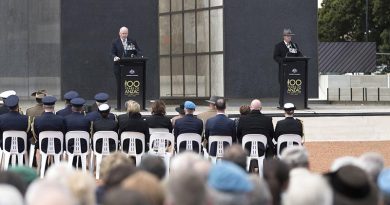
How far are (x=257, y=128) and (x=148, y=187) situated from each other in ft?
25.8

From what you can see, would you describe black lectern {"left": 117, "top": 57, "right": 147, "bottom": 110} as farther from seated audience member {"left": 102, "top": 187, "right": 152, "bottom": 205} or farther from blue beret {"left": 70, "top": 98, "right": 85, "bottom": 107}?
seated audience member {"left": 102, "top": 187, "right": 152, "bottom": 205}

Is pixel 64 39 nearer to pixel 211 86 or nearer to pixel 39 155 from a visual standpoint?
pixel 211 86

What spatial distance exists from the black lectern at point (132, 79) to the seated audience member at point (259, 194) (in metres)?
12.6

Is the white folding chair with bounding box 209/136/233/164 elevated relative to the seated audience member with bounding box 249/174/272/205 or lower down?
lower down

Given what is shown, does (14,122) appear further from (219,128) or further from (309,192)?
(309,192)

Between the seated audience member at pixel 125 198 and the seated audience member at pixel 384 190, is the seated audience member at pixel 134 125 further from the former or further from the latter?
the seated audience member at pixel 125 198

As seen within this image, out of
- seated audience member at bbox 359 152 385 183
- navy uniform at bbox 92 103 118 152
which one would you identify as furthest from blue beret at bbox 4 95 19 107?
seated audience member at bbox 359 152 385 183

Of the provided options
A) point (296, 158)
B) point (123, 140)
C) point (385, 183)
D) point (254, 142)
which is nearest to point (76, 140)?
point (123, 140)

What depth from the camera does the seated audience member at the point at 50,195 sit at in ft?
16.0

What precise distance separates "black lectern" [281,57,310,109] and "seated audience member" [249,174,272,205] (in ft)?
43.4

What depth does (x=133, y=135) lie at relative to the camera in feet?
43.5

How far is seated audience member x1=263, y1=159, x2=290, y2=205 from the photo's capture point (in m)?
6.39

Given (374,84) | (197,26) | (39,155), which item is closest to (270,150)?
(39,155)

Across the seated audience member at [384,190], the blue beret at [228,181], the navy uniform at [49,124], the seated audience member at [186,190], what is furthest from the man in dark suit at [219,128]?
the seated audience member at [186,190]
